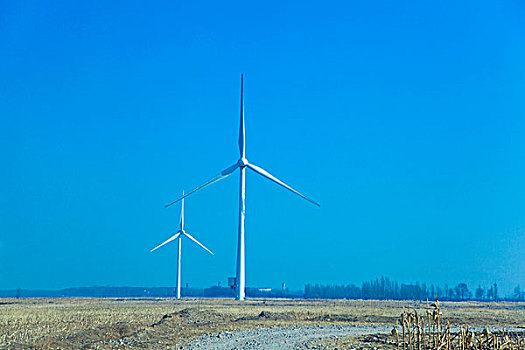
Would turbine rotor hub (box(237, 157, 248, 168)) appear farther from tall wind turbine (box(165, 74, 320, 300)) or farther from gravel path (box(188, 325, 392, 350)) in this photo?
gravel path (box(188, 325, 392, 350))

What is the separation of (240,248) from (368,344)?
198 feet

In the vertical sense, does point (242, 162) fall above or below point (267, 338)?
above

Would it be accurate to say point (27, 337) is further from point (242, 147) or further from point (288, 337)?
point (242, 147)

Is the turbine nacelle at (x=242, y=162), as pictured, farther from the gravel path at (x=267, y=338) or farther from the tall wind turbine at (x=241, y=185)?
the gravel path at (x=267, y=338)

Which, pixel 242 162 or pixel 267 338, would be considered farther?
pixel 242 162

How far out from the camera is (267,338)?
1383 inches

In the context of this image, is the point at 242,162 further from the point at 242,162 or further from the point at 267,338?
the point at 267,338

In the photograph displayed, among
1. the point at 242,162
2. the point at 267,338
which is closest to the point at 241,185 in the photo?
the point at 242,162

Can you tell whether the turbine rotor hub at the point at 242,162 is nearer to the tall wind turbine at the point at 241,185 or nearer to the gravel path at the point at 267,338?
the tall wind turbine at the point at 241,185

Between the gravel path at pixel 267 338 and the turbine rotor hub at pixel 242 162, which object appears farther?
the turbine rotor hub at pixel 242 162

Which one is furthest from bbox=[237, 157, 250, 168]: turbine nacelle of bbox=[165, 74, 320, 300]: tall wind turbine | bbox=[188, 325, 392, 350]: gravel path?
bbox=[188, 325, 392, 350]: gravel path

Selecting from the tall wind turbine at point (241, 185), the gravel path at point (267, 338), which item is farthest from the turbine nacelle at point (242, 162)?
the gravel path at point (267, 338)

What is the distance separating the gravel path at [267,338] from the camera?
1216 inches

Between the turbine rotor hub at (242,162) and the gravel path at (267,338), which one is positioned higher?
the turbine rotor hub at (242,162)
